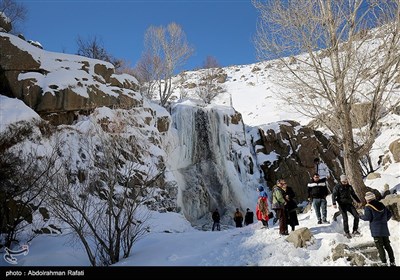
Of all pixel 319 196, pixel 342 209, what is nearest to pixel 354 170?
pixel 319 196

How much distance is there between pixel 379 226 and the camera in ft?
17.6

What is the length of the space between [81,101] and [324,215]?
34.9 feet

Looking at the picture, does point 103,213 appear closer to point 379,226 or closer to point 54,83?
point 379,226

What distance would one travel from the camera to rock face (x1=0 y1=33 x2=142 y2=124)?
13383 mm

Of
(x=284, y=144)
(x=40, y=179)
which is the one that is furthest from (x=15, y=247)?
(x=284, y=144)

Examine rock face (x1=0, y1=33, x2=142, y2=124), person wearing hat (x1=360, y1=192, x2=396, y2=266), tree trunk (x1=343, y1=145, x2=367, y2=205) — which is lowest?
person wearing hat (x1=360, y1=192, x2=396, y2=266)

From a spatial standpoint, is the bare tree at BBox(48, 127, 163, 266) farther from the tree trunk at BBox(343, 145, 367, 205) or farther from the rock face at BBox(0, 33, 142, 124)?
the tree trunk at BBox(343, 145, 367, 205)

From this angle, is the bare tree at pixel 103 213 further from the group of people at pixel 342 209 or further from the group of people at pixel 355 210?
the group of people at pixel 355 210

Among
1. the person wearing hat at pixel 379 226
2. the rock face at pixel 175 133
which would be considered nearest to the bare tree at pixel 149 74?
the rock face at pixel 175 133

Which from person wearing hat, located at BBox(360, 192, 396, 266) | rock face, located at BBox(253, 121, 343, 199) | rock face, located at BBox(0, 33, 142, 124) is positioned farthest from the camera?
rock face, located at BBox(253, 121, 343, 199)

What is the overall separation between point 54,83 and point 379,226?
13.1m

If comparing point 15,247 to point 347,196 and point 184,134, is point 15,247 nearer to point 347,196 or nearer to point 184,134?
point 347,196

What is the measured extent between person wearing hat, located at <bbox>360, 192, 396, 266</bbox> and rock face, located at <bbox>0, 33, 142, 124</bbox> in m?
11.4

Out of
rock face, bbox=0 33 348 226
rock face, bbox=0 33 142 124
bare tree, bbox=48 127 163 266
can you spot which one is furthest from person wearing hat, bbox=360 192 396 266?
rock face, bbox=0 33 142 124
